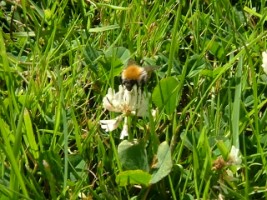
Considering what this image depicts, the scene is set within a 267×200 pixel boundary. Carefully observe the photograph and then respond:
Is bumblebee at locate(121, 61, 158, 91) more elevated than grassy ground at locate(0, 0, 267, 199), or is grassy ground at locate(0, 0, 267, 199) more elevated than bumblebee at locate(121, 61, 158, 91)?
bumblebee at locate(121, 61, 158, 91)

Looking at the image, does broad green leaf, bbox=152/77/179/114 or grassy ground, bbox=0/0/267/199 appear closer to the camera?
grassy ground, bbox=0/0/267/199

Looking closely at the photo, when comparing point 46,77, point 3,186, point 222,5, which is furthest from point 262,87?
point 3,186

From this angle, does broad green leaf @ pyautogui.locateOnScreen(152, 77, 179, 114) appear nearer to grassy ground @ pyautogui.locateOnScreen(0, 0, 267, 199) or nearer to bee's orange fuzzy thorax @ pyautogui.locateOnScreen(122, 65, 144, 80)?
grassy ground @ pyautogui.locateOnScreen(0, 0, 267, 199)

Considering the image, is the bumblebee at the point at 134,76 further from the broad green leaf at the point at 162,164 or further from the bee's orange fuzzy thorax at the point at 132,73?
the broad green leaf at the point at 162,164

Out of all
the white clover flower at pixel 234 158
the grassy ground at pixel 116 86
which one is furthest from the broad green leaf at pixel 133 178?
the white clover flower at pixel 234 158

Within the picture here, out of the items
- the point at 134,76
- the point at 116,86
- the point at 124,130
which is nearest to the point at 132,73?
the point at 134,76

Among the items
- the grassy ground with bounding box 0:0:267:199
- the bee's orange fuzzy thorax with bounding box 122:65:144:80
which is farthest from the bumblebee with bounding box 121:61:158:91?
the grassy ground with bounding box 0:0:267:199

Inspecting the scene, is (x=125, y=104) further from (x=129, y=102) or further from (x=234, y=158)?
(x=234, y=158)

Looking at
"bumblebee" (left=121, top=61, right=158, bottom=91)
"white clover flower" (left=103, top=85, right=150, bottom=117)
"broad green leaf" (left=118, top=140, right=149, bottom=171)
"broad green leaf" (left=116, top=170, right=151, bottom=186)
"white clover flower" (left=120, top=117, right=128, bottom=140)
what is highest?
"bumblebee" (left=121, top=61, right=158, bottom=91)
